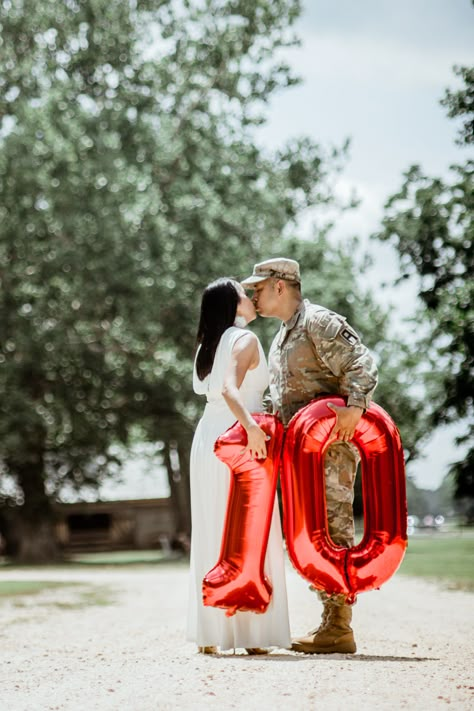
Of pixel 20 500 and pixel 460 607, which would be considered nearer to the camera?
pixel 460 607

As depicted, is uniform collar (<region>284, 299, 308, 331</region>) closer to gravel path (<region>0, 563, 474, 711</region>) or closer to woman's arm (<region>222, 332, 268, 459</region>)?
woman's arm (<region>222, 332, 268, 459</region>)

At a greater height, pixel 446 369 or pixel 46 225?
pixel 46 225

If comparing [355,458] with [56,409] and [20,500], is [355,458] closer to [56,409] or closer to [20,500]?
[56,409]

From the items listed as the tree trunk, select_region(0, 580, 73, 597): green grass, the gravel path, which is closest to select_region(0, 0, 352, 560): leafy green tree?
the tree trunk

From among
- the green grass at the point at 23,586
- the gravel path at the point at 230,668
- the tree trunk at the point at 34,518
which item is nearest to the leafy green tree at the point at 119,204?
the tree trunk at the point at 34,518

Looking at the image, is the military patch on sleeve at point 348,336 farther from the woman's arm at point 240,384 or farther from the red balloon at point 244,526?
the red balloon at point 244,526

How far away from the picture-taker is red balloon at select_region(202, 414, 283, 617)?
6.52 m

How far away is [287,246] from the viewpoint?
93.7ft

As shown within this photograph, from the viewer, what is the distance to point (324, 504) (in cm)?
650

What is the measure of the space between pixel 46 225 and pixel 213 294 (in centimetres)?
1914

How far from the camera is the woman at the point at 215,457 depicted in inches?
261

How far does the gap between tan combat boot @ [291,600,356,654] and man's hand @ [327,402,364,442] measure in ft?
3.71

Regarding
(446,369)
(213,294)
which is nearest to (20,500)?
(446,369)

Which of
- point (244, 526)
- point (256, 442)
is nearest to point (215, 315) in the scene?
point (256, 442)
